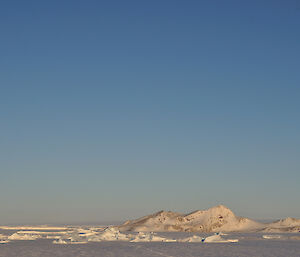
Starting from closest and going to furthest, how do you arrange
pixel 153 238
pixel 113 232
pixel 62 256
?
pixel 62 256
pixel 153 238
pixel 113 232

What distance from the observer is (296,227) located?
198 m

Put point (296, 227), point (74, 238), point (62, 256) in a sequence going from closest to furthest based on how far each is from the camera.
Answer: point (62, 256), point (74, 238), point (296, 227)

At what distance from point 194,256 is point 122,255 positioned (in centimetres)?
725

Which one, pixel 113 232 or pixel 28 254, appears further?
pixel 113 232

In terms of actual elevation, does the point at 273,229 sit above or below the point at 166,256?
above

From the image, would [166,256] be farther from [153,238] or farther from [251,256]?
[153,238]

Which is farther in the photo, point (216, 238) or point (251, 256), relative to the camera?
point (216, 238)

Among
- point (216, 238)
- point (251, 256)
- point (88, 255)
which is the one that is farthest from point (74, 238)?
point (251, 256)

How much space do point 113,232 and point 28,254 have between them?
4710cm

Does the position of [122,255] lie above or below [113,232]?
below

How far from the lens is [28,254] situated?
58688mm

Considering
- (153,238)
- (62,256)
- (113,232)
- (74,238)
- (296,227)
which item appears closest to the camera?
(62,256)

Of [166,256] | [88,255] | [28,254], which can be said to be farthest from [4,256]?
[166,256]

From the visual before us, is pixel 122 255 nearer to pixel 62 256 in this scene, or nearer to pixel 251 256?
pixel 62 256
